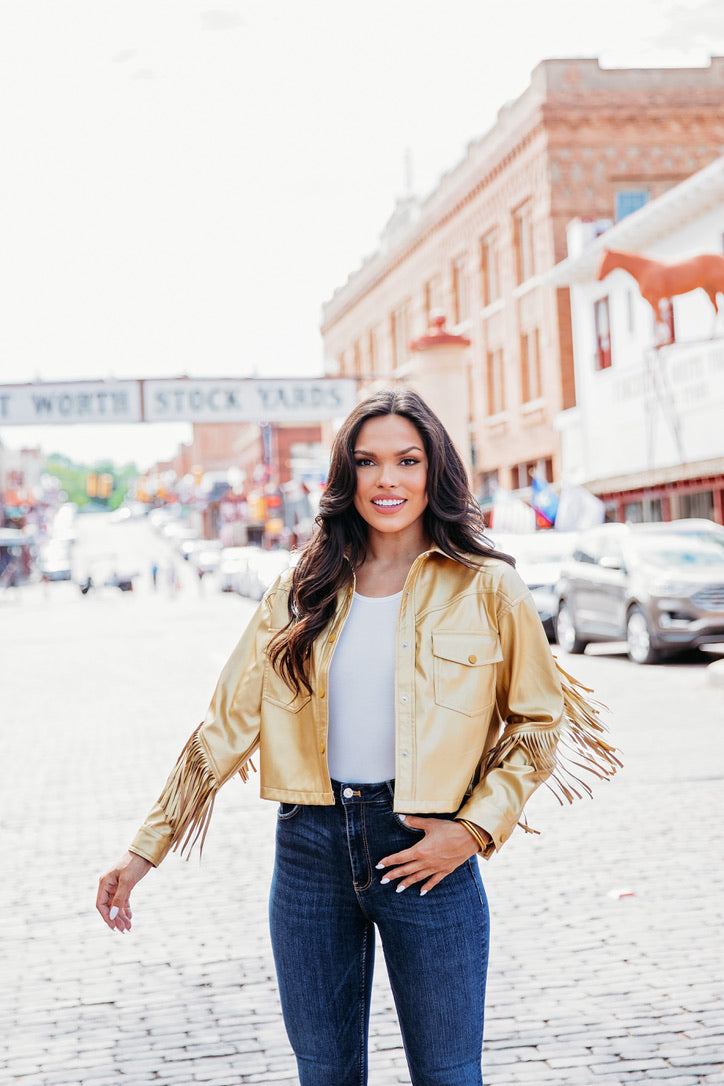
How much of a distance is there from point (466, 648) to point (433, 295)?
4435 cm

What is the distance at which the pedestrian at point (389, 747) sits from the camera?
258 centimetres

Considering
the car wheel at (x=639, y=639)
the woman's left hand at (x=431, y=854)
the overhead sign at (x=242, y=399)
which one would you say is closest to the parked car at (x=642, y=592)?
the car wheel at (x=639, y=639)

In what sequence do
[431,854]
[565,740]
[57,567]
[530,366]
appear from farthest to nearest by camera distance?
[57,567]
[530,366]
[565,740]
[431,854]

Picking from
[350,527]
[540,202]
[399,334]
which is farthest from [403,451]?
[399,334]

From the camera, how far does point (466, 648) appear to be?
266cm

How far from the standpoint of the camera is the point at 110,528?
155250 millimetres

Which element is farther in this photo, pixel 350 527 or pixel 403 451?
pixel 350 527

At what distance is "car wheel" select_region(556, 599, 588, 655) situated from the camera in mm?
19312

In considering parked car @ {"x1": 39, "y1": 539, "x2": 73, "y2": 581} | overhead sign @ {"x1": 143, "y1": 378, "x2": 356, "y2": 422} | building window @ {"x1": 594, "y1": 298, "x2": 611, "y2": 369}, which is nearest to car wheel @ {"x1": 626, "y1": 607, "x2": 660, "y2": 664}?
overhead sign @ {"x1": 143, "y1": 378, "x2": 356, "y2": 422}

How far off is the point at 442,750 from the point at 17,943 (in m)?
3.63

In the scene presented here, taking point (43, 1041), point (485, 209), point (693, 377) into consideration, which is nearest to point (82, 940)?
point (43, 1041)

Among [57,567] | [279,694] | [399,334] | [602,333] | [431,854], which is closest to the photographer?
[431,854]

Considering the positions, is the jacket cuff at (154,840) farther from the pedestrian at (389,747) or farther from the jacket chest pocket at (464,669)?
the jacket chest pocket at (464,669)

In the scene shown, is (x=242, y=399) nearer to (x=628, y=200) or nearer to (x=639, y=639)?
(x=639, y=639)
